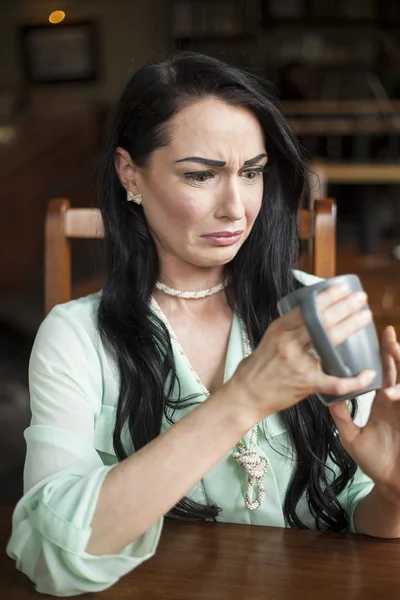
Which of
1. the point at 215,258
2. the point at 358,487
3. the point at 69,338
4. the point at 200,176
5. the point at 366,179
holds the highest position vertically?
the point at 200,176

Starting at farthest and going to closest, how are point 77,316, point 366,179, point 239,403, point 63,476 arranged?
point 366,179, point 77,316, point 63,476, point 239,403

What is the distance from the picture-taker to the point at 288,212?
1.36 metres

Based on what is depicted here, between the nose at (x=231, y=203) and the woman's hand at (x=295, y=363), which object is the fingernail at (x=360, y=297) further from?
the nose at (x=231, y=203)

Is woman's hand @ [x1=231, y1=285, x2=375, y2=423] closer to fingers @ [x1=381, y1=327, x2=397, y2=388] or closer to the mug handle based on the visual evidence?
the mug handle

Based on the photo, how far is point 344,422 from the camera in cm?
101

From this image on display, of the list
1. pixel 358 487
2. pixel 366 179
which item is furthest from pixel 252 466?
pixel 366 179

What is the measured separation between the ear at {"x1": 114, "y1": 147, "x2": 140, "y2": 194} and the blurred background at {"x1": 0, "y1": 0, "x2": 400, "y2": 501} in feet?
5.57

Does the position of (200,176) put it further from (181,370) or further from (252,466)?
(252,466)

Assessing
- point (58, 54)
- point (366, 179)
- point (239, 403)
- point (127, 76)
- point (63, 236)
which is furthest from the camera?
point (58, 54)

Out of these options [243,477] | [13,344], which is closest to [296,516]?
[243,477]

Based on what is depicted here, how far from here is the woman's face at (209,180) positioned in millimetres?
1158

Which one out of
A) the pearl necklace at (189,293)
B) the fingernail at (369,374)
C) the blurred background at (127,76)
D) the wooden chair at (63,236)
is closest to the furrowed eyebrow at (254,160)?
the pearl necklace at (189,293)

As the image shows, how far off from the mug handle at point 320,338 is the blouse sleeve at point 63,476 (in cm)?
27

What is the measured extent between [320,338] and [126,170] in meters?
0.60
